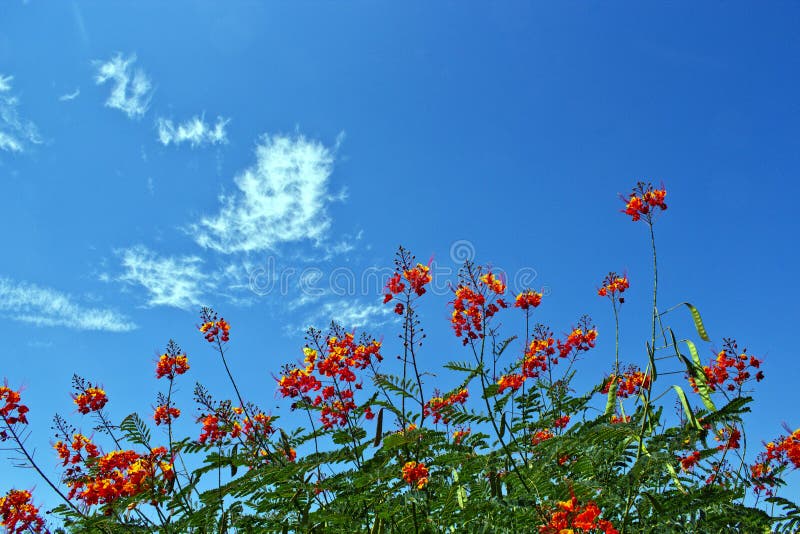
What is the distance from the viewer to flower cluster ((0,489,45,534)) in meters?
6.27

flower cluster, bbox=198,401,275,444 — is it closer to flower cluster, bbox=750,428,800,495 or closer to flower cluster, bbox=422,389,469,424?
flower cluster, bbox=422,389,469,424

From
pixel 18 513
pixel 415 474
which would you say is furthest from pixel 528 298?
pixel 18 513

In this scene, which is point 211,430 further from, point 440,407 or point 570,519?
point 570,519

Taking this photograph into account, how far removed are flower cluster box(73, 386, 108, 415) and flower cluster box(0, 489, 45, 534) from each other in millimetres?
1293

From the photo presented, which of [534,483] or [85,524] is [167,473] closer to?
[85,524]

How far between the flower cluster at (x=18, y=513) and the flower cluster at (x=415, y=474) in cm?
546

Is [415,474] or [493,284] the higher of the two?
[493,284]

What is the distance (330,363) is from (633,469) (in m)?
3.14

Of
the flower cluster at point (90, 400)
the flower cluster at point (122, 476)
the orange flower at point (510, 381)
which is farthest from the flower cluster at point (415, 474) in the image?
the flower cluster at point (90, 400)

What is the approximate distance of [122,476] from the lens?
5398 millimetres

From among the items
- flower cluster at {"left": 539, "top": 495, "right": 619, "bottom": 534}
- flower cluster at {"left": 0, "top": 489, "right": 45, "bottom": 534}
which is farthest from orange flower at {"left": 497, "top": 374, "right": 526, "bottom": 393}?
flower cluster at {"left": 0, "top": 489, "right": 45, "bottom": 534}

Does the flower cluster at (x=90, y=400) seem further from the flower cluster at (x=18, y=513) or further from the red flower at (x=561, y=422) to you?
the red flower at (x=561, y=422)

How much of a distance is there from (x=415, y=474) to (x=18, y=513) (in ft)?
18.3

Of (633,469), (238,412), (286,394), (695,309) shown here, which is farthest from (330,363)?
(695,309)
